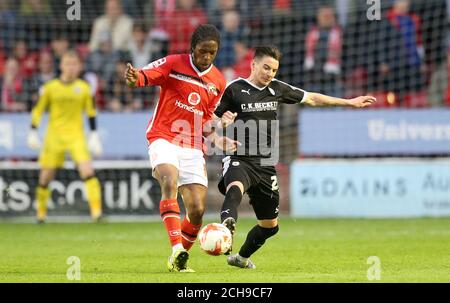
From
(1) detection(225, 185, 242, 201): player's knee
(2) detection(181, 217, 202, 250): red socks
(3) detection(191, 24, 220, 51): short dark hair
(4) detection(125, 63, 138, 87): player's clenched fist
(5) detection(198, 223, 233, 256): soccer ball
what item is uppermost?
(3) detection(191, 24, 220, 51): short dark hair

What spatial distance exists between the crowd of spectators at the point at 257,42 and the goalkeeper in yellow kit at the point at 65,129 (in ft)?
5.17

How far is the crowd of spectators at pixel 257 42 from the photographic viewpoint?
18.0m

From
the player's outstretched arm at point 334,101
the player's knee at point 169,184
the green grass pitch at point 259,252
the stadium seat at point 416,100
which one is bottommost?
the green grass pitch at point 259,252

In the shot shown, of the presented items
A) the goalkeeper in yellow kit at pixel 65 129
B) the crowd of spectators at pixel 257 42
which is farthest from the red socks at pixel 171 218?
the crowd of spectators at pixel 257 42

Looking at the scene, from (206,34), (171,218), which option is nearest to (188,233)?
(171,218)

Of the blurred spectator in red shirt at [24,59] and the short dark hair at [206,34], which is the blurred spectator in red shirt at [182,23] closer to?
the blurred spectator in red shirt at [24,59]

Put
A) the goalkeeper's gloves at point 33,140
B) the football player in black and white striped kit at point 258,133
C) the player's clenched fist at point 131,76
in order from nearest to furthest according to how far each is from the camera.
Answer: the player's clenched fist at point 131,76 → the football player in black and white striped kit at point 258,133 → the goalkeeper's gloves at point 33,140

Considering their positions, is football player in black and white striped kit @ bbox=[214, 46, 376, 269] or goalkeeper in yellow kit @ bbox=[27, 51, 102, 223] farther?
goalkeeper in yellow kit @ bbox=[27, 51, 102, 223]

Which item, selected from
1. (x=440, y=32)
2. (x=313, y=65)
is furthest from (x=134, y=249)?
(x=440, y=32)

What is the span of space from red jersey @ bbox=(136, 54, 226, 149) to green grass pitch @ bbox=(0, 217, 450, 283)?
122 centimetres

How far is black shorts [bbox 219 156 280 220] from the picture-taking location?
938cm

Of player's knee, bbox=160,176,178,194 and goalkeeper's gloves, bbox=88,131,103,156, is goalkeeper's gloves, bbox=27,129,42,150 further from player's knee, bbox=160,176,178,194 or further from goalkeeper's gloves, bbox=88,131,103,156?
player's knee, bbox=160,176,178,194

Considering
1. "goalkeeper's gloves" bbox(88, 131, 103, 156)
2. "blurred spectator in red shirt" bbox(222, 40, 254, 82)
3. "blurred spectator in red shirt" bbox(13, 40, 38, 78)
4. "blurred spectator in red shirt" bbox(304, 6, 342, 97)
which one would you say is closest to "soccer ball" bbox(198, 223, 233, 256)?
"goalkeeper's gloves" bbox(88, 131, 103, 156)
